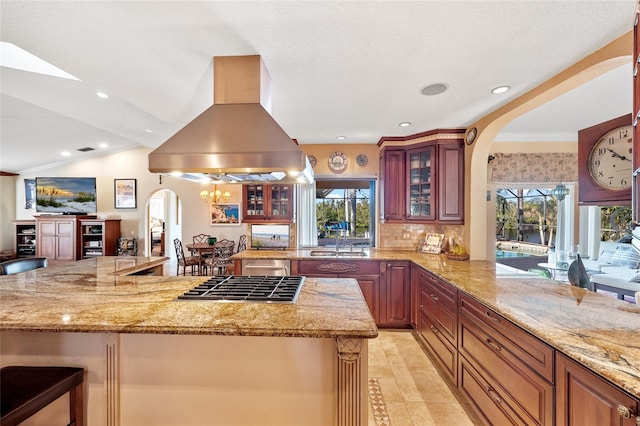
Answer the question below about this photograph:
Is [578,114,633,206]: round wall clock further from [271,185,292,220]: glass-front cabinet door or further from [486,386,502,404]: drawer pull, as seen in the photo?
[271,185,292,220]: glass-front cabinet door

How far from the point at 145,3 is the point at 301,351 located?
2.06m

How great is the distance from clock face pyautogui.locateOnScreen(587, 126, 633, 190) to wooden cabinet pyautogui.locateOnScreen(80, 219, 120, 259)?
331 inches

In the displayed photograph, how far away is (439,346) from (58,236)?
8.32 meters

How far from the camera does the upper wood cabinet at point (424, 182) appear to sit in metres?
3.40

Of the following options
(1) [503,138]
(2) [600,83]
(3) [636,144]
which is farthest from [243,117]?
(1) [503,138]

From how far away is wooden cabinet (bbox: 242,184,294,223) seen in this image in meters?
4.09

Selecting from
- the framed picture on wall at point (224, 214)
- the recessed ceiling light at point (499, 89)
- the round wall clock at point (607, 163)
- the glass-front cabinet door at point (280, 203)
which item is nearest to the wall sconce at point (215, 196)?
the framed picture on wall at point (224, 214)

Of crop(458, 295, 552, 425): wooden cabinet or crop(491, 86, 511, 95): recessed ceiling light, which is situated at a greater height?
crop(491, 86, 511, 95): recessed ceiling light

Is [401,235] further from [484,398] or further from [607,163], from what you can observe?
[607,163]

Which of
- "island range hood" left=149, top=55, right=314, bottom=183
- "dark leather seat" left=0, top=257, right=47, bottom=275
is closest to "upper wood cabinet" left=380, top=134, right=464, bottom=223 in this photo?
"island range hood" left=149, top=55, right=314, bottom=183

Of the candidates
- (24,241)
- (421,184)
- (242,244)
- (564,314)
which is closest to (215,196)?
(242,244)

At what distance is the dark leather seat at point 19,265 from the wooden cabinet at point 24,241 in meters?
5.86

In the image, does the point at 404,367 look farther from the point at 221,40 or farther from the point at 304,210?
the point at 221,40

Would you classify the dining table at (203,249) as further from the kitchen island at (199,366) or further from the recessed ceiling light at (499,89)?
the recessed ceiling light at (499,89)
